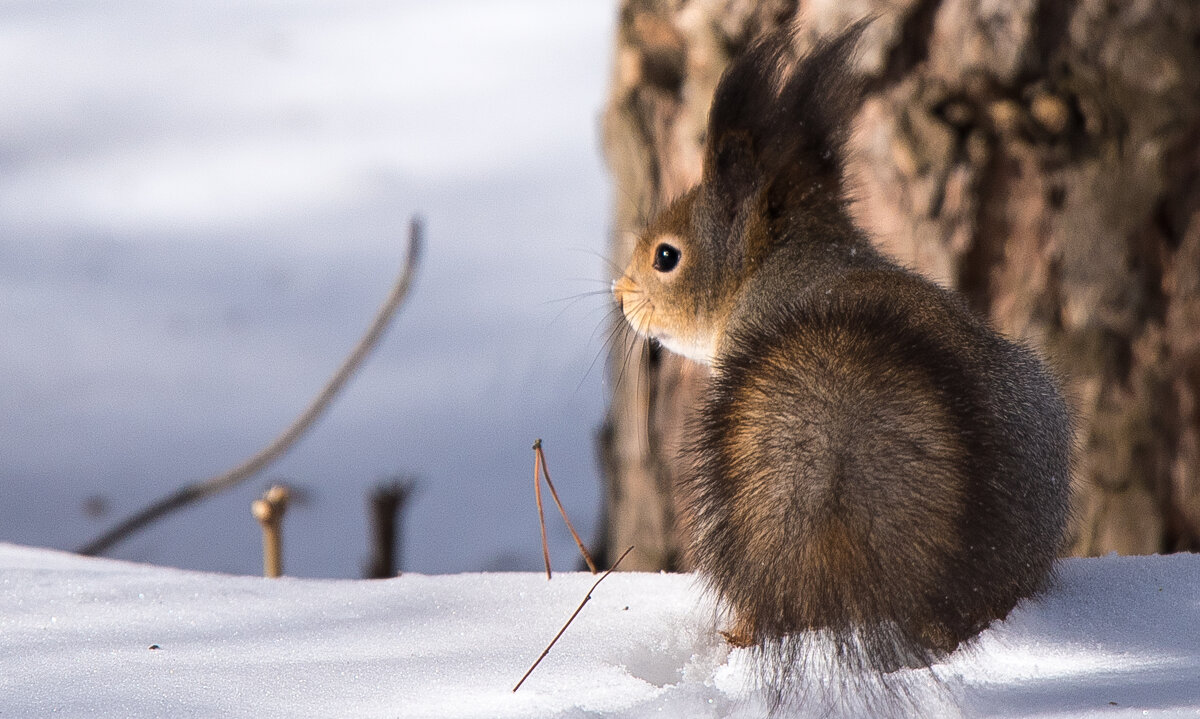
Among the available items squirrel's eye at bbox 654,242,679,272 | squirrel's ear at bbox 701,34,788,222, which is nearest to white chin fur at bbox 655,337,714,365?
squirrel's eye at bbox 654,242,679,272

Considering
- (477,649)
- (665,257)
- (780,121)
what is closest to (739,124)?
(780,121)

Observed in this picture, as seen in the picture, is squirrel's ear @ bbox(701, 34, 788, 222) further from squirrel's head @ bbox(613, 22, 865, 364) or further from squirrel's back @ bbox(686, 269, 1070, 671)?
squirrel's back @ bbox(686, 269, 1070, 671)

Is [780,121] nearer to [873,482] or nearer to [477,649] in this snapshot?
[873,482]

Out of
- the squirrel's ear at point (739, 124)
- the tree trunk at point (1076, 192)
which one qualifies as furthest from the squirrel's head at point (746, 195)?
the tree trunk at point (1076, 192)

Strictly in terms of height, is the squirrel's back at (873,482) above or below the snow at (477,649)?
above

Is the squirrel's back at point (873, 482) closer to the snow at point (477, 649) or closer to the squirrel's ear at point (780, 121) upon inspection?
the snow at point (477, 649)

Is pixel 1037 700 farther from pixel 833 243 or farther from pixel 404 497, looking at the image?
pixel 404 497
